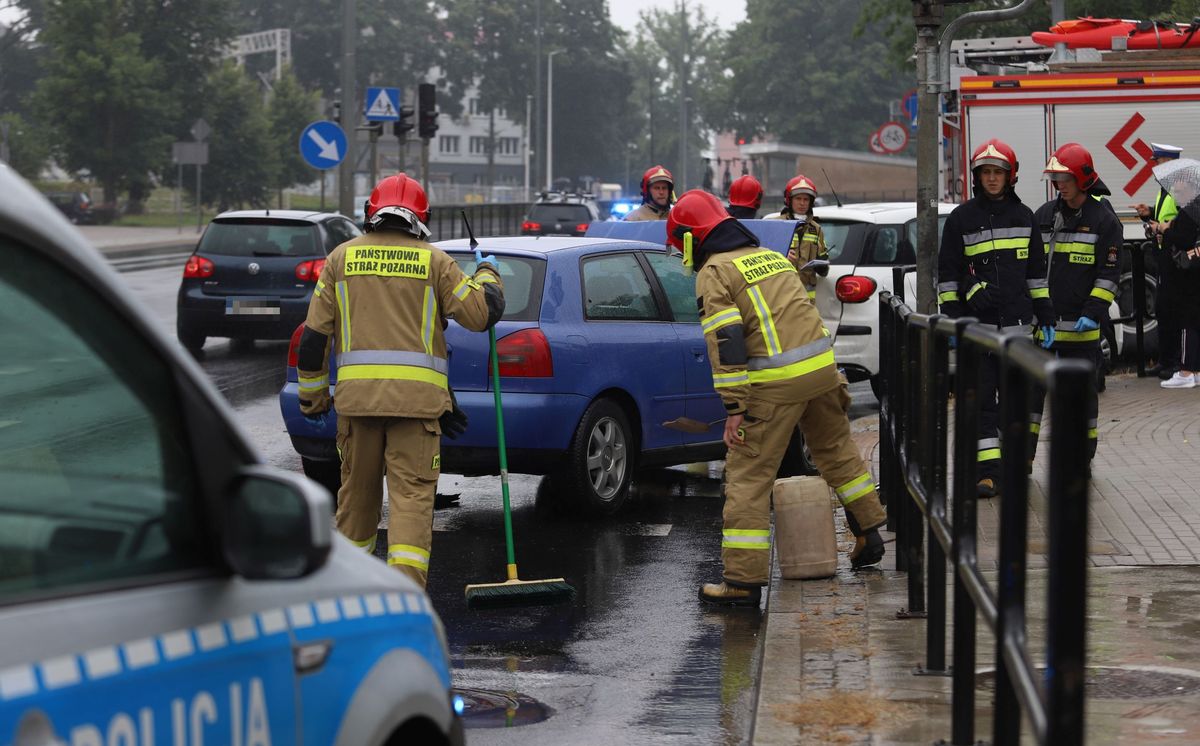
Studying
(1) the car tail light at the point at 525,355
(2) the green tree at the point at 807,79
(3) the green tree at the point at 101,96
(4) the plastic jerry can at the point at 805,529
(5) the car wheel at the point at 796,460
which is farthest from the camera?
(2) the green tree at the point at 807,79

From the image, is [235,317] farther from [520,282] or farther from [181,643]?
[181,643]

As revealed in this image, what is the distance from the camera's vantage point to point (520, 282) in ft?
30.8


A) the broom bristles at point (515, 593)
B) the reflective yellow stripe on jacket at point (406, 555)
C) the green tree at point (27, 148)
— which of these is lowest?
the broom bristles at point (515, 593)

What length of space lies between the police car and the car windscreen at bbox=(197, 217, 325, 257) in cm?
1565

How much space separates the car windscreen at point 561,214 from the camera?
39812mm

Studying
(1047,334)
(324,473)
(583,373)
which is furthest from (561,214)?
(583,373)

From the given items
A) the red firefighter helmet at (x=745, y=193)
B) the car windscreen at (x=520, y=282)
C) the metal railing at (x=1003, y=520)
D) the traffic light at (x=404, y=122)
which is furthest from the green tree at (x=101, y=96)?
the metal railing at (x=1003, y=520)

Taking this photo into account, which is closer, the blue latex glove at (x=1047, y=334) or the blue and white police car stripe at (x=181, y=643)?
the blue and white police car stripe at (x=181, y=643)

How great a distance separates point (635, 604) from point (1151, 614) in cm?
207

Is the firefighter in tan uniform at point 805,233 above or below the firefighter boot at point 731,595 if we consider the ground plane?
above

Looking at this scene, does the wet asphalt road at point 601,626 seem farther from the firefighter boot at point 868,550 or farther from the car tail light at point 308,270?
the car tail light at point 308,270

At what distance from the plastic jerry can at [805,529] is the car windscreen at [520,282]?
191cm

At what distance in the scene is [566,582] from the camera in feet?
25.2

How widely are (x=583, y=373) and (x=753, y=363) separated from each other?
74.8 inches
